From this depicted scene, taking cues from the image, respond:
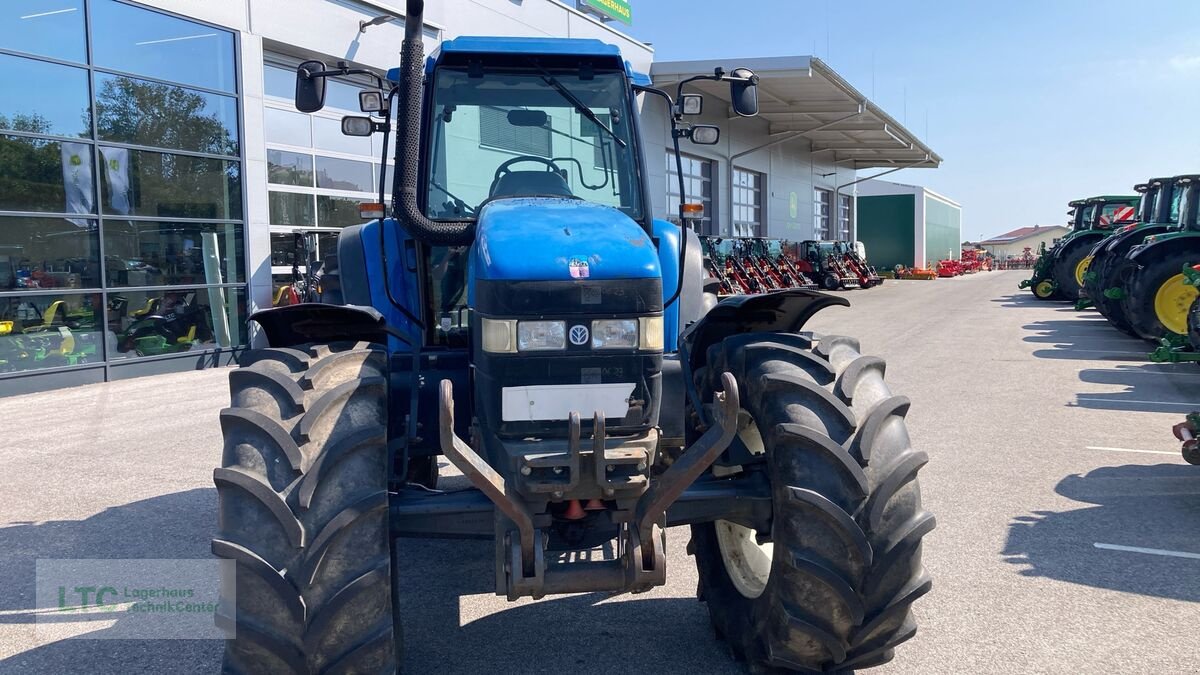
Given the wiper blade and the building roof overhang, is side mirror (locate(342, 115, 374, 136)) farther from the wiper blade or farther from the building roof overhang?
the building roof overhang

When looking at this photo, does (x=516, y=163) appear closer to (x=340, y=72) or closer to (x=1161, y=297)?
(x=340, y=72)

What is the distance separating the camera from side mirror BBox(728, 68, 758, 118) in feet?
15.1

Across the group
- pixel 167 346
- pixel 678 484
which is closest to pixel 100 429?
pixel 167 346

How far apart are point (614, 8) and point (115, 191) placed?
638 inches

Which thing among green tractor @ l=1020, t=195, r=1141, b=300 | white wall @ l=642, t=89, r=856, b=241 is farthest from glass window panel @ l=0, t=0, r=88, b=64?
green tractor @ l=1020, t=195, r=1141, b=300

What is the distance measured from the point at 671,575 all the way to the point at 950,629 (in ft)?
4.54

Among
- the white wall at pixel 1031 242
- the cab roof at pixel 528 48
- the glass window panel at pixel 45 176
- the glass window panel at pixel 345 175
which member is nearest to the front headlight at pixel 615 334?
the cab roof at pixel 528 48

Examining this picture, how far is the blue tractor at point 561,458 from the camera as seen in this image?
2926mm

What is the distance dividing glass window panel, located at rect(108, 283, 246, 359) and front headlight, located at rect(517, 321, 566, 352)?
1136 cm

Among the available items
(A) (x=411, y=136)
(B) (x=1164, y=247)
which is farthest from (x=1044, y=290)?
(A) (x=411, y=136)

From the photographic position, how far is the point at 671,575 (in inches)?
189

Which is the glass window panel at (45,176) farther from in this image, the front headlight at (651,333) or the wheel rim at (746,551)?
the front headlight at (651,333)

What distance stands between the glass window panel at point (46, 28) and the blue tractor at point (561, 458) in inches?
398

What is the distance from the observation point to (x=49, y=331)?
11805 mm
